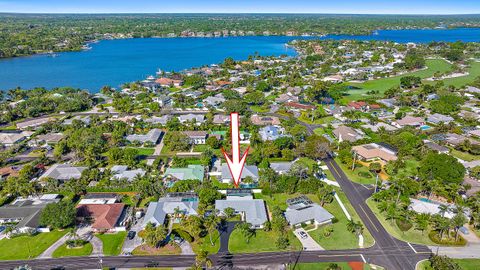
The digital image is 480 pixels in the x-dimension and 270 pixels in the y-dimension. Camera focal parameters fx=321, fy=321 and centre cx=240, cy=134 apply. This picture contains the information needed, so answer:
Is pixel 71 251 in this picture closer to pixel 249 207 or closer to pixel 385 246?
pixel 249 207

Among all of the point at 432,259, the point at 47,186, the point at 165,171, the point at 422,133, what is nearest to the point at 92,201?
the point at 47,186

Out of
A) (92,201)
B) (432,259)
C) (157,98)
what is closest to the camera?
(432,259)

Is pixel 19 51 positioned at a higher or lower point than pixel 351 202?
higher

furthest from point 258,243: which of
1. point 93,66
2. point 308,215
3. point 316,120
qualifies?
point 93,66

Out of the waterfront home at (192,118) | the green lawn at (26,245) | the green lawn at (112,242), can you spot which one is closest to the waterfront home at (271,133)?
the waterfront home at (192,118)

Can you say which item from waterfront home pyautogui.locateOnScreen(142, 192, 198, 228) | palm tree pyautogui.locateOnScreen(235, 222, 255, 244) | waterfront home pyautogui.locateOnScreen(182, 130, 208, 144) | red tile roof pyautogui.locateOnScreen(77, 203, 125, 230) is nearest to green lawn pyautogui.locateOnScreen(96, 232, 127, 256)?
red tile roof pyautogui.locateOnScreen(77, 203, 125, 230)

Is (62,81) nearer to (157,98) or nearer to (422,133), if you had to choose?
(157,98)

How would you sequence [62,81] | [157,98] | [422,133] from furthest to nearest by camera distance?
[62,81]
[157,98]
[422,133]

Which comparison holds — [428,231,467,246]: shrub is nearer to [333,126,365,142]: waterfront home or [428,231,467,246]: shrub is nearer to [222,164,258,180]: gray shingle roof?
[222,164,258,180]: gray shingle roof
